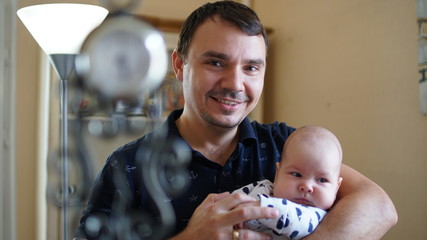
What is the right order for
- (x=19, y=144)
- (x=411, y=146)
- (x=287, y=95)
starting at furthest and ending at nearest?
(x=287, y=95)
(x=411, y=146)
(x=19, y=144)

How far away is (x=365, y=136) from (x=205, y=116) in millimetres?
741

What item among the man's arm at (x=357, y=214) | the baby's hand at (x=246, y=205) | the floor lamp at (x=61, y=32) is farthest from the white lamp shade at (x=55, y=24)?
the man's arm at (x=357, y=214)

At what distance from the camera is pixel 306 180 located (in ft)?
1.92

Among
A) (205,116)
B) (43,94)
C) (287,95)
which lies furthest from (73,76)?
(287,95)

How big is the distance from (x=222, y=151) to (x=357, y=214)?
0.26m

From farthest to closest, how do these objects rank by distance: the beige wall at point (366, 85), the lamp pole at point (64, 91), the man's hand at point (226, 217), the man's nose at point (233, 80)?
the beige wall at point (366, 85), the man's nose at point (233, 80), the man's hand at point (226, 217), the lamp pole at point (64, 91)

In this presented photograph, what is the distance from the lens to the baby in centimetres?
55

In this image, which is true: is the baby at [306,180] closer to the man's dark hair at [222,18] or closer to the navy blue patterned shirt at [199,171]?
the navy blue patterned shirt at [199,171]

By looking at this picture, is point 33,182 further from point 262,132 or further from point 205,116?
point 262,132

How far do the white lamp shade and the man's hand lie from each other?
279 mm

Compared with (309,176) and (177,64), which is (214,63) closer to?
(177,64)

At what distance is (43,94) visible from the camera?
0.39 meters

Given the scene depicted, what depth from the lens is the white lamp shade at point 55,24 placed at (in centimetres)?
34

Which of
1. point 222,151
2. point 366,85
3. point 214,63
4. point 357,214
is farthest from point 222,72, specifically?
point 366,85
